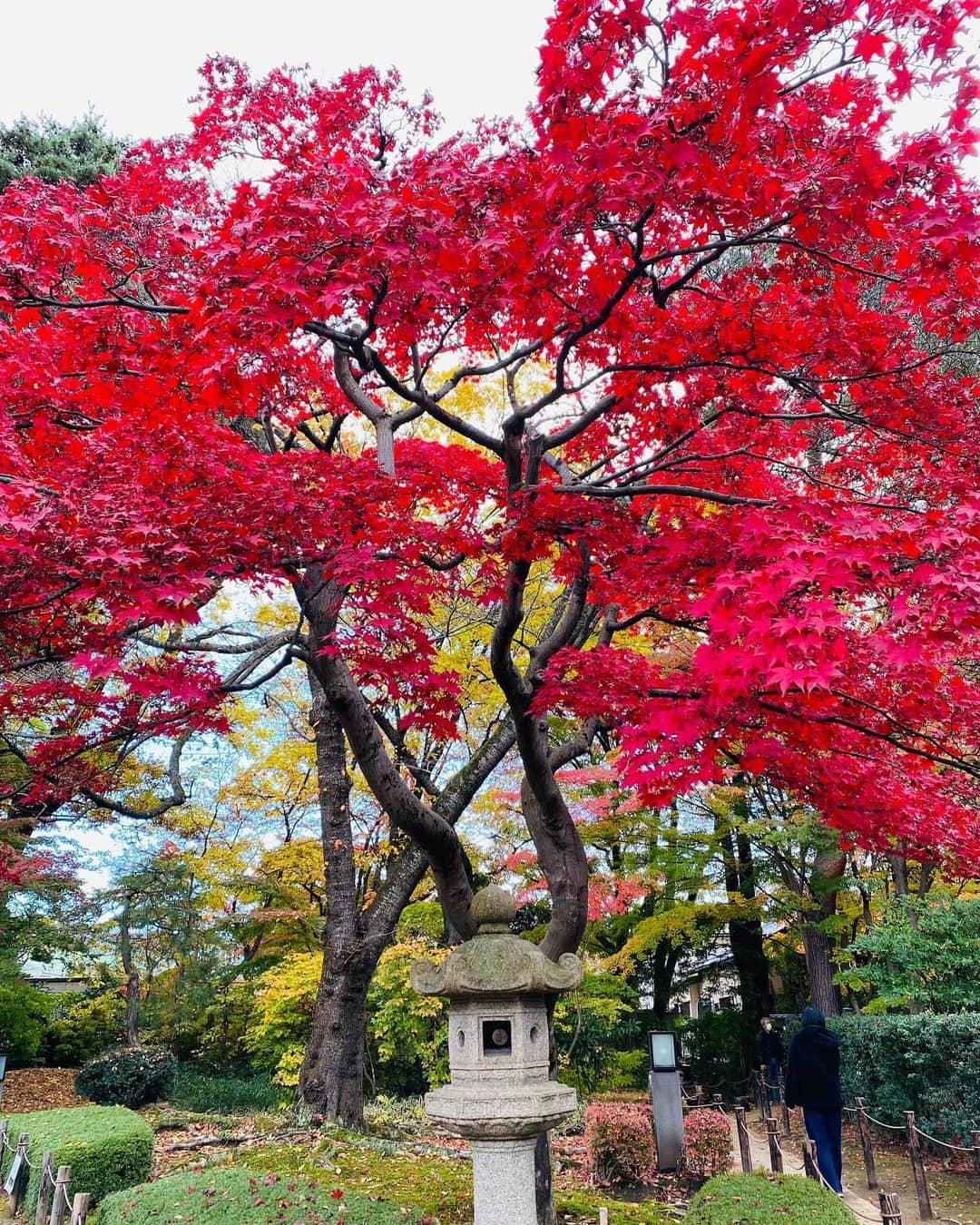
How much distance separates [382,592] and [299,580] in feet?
1.84

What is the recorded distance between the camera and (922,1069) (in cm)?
890

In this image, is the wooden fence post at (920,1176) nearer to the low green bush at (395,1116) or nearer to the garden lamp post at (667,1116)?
the garden lamp post at (667,1116)

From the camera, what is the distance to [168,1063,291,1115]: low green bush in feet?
41.3

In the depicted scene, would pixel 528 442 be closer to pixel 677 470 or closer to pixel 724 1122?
pixel 677 470

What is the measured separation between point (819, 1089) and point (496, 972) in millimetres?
3636

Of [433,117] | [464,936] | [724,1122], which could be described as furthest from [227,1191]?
[433,117]

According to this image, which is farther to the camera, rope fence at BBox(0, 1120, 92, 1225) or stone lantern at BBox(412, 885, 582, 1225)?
rope fence at BBox(0, 1120, 92, 1225)

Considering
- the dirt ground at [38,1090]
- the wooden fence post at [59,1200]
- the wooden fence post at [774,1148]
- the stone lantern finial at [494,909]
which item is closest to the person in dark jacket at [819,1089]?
the wooden fence post at [774,1148]

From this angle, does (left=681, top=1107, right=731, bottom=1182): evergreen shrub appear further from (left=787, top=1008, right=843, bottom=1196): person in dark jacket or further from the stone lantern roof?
the stone lantern roof

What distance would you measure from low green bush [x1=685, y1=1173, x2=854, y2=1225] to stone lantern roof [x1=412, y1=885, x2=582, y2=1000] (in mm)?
1680

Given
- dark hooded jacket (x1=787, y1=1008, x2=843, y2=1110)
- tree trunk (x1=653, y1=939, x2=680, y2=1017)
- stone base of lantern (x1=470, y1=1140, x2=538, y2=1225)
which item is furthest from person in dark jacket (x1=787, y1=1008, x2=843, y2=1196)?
tree trunk (x1=653, y1=939, x2=680, y2=1017)

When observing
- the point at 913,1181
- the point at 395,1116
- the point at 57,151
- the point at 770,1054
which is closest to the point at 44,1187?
the point at 395,1116

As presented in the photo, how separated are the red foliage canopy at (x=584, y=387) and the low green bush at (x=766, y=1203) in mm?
2246

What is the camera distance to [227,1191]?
208 inches
